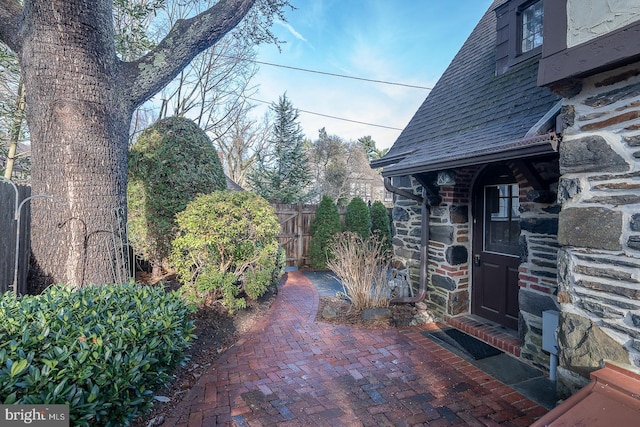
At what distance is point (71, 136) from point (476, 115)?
16.5 feet

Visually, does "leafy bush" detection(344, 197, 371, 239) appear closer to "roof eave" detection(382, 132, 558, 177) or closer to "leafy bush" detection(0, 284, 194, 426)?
"roof eave" detection(382, 132, 558, 177)

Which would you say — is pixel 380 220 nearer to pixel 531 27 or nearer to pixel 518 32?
pixel 518 32

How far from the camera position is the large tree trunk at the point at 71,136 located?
316 centimetres

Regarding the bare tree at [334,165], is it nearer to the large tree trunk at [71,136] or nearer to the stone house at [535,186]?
the stone house at [535,186]

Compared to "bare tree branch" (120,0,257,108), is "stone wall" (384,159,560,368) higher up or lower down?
lower down

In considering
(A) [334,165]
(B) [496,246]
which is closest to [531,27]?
(B) [496,246]

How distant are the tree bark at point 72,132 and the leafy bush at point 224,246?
900 mm

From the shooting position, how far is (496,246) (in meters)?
4.19

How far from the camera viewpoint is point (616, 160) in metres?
1.95

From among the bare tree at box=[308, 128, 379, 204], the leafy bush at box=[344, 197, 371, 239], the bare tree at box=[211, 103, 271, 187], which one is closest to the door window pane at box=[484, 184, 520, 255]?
the leafy bush at box=[344, 197, 371, 239]

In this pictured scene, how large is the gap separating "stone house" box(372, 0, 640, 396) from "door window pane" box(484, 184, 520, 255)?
0.02 meters

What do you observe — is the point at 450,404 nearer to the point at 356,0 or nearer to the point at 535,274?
the point at 535,274

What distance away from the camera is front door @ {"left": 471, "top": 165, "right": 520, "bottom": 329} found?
3938mm

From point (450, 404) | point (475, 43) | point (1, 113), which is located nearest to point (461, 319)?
point (450, 404)
